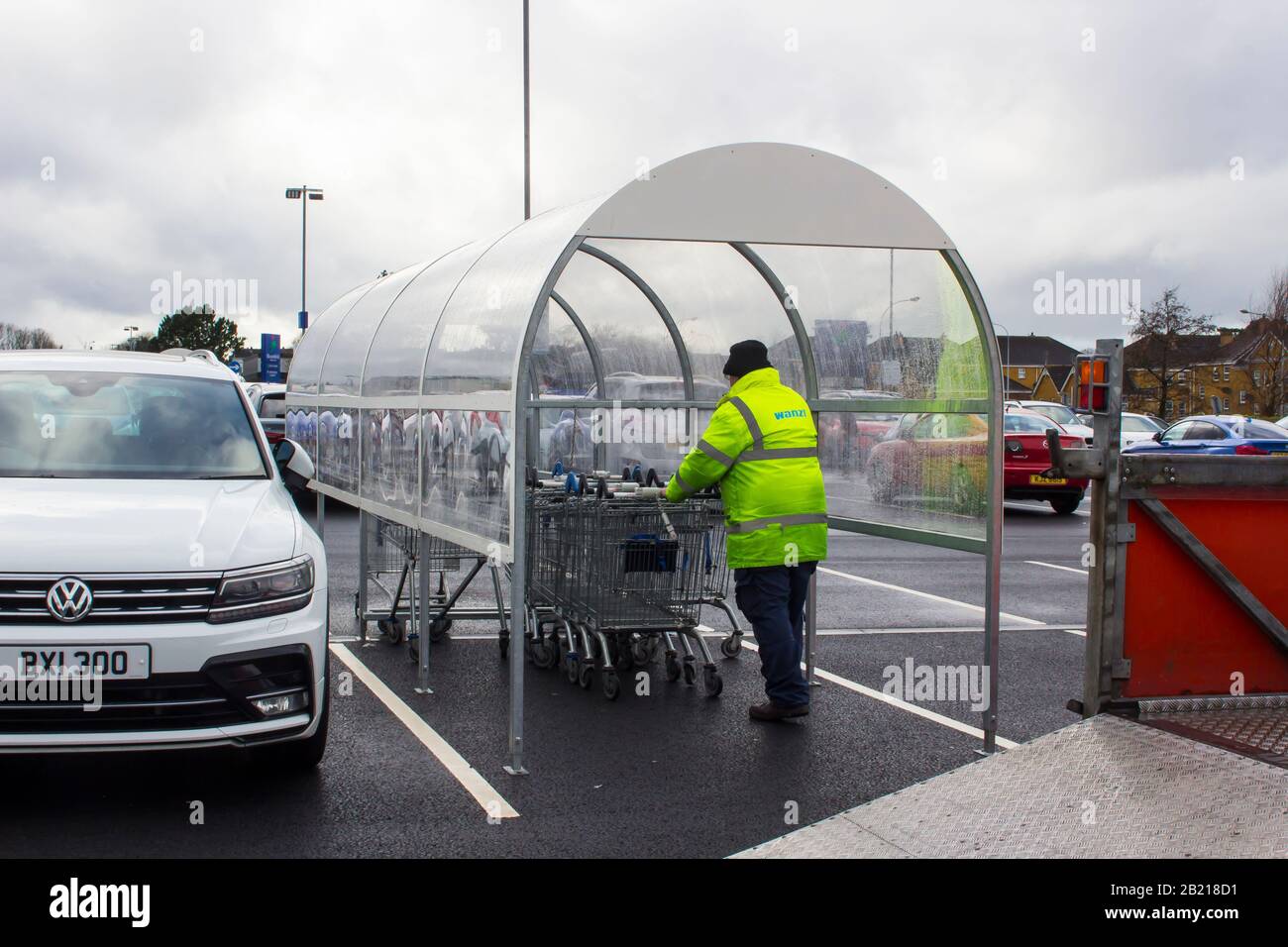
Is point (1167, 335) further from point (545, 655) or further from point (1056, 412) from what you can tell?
point (545, 655)

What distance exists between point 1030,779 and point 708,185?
10.5 ft

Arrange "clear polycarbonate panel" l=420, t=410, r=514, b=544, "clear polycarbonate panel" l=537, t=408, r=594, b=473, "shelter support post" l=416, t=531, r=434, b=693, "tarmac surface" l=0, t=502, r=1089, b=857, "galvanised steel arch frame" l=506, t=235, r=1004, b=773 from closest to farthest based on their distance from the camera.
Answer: "tarmac surface" l=0, t=502, r=1089, b=857, "galvanised steel arch frame" l=506, t=235, r=1004, b=773, "clear polycarbonate panel" l=420, t=410, r=514, b=544, "shelter support post" l=416, t=531, r=434, b=693, "clear polycarbonate panel" l=537, t=408, r=594, b=473

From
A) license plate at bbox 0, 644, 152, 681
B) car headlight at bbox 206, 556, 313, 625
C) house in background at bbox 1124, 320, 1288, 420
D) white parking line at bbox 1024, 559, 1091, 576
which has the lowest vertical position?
white parking line at bbox 1024, 559, 1091, 576

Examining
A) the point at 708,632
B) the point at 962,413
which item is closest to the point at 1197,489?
the point at 962,413

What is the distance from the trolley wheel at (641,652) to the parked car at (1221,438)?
19.0 m

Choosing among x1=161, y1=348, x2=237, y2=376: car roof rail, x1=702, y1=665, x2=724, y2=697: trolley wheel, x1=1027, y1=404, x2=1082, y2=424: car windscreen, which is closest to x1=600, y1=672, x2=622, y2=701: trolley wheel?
x1=702, y1=665, x2=724, y2=697: trolley wheel

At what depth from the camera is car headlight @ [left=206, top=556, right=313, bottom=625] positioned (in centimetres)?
512

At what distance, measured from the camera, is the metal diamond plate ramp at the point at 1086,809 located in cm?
422

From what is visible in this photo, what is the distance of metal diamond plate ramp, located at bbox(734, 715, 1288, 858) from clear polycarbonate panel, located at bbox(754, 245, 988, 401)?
7.94 feet

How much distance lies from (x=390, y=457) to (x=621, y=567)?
5.62ft

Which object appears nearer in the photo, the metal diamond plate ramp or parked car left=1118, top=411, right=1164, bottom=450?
the metal diamond plate ramp

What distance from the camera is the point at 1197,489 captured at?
529 centimetres

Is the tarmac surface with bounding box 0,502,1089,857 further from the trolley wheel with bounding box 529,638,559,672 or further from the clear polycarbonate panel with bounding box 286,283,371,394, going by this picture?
the clear polycarbonate panel with bounding box 286,283,371,394

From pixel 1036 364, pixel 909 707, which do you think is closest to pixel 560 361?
pixel 909 707
